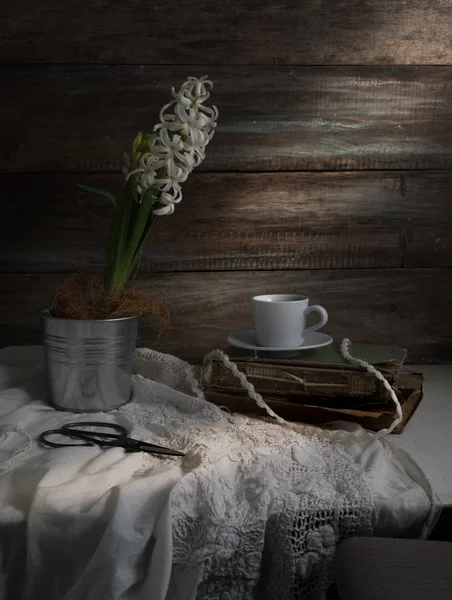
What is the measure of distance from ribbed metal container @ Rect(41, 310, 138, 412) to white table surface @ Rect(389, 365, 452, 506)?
412mm

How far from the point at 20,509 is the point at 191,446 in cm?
24

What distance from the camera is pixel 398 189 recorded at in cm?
147

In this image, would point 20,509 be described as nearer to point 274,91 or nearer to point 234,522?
point 234,522

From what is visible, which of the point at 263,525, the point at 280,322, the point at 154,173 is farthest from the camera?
the point at 280,322

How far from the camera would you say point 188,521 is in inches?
30.9

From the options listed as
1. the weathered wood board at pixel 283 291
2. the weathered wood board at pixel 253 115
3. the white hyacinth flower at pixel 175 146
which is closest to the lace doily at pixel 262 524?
the white hyacinth flower at pixel 175 146

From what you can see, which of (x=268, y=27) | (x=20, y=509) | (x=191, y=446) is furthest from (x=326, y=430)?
(x=268, y=27)

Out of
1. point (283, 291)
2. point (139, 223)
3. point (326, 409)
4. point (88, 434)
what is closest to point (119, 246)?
point (139, 223)

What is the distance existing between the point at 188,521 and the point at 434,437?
1.38 feet

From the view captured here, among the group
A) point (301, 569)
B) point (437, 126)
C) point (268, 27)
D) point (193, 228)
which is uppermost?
point (268, 27)

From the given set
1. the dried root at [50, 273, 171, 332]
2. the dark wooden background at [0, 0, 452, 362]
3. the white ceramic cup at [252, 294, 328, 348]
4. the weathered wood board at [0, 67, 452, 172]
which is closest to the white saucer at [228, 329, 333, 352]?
the white ceramic cup at [252, 294, 328, 348]

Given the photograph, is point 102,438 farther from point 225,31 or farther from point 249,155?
point 225,31

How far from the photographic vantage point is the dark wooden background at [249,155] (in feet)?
4.61

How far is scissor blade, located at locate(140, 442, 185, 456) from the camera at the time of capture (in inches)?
35.7
